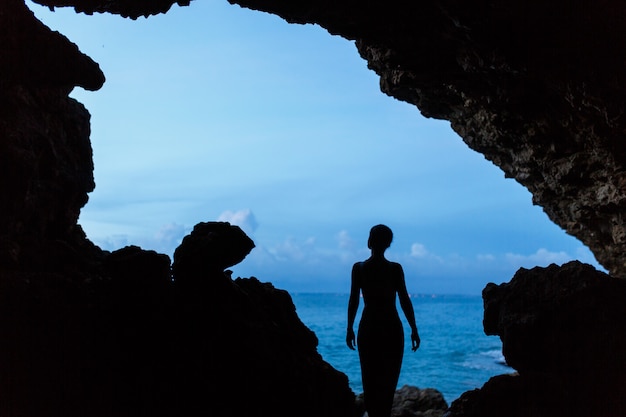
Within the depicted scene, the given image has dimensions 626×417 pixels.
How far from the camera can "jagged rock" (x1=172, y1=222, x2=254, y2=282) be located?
19.1 feet

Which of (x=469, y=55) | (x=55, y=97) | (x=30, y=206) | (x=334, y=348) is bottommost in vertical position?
(x=334, y=348)

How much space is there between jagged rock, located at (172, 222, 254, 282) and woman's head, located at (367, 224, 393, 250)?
1.60m

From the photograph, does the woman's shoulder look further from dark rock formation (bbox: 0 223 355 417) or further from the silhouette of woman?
dark rock formation (bbox: 0 223 355 417)

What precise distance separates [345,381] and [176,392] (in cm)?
223

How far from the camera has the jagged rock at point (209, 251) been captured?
5.82m

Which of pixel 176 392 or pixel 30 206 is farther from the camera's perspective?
pixel 30 206

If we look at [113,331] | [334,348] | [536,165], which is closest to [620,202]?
[536,165]

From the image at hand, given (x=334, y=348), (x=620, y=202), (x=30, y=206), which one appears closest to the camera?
(x=30, y=206)

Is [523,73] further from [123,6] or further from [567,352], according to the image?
[123,6]

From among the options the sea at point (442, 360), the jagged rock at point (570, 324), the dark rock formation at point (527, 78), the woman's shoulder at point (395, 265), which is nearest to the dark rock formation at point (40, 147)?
the dark rock formation at point (527, 78)

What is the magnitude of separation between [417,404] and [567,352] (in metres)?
4.75

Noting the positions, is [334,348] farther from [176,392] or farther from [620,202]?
[176,392]

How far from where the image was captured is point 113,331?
5.46 m

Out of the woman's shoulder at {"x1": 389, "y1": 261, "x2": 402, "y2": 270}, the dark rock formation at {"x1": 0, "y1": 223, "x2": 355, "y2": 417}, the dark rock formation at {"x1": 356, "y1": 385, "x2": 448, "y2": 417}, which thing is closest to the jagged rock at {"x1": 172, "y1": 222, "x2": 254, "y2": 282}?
the dark rock formation at {"x1": 0, "y1": 223, "x2": 355, "y2": 417}
